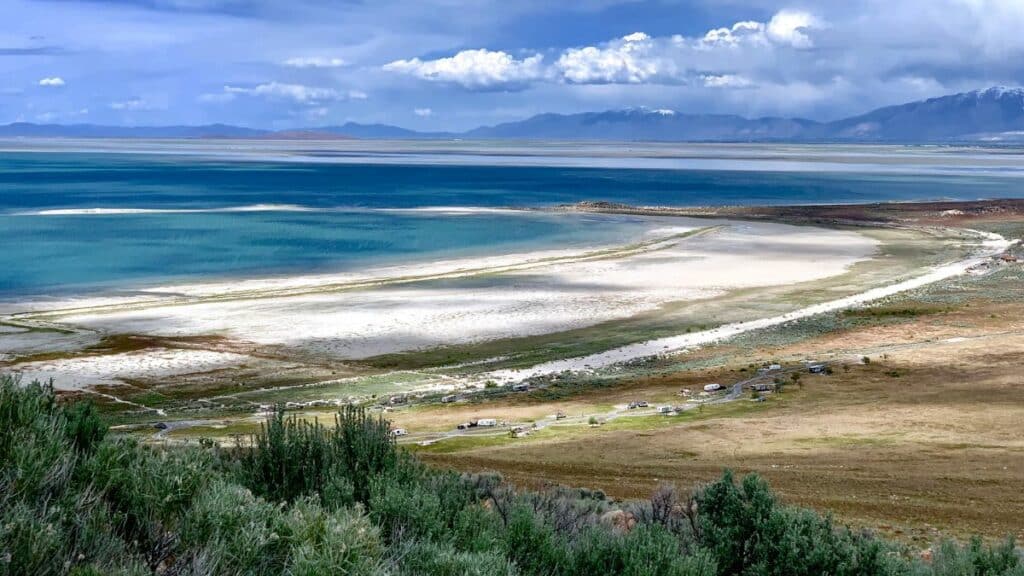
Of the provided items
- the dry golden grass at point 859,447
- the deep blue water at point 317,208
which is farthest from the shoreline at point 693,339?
the deep blue water at point 317,208

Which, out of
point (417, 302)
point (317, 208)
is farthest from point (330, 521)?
point (317, 208)

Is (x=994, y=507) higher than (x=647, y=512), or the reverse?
(x=647, y=512)

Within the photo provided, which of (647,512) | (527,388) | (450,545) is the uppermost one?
(450,545)

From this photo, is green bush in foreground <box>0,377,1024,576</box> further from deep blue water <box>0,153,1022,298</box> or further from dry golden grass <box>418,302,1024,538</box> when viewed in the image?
deep blue water <box>0,153,1022,298</box>

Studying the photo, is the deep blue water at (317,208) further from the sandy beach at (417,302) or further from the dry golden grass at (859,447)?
the dry golden grass at (859,447)

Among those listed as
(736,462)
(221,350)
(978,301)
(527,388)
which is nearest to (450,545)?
(736,462)

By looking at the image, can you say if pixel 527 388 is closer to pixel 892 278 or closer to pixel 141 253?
pixel 892 278

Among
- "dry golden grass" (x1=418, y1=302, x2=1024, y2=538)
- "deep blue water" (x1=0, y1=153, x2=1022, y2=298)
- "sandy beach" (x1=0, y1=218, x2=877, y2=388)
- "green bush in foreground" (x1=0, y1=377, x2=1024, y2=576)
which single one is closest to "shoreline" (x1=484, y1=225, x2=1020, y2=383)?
"dry golden grass" (x1=418, y1=302, x2=1024, y2=538)
